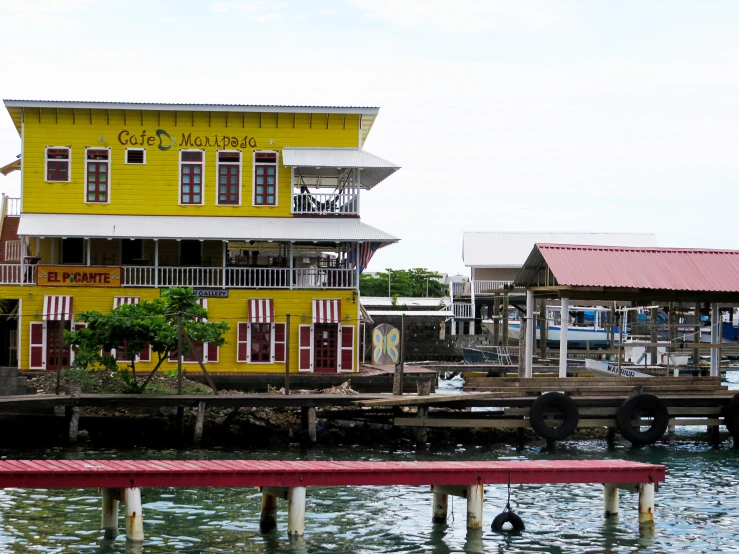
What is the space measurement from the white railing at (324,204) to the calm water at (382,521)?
15531mm

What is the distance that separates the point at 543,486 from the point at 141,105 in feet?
64.1

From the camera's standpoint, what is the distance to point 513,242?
73062 mm

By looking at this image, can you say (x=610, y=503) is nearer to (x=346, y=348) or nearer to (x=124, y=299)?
(x=346, y=348)

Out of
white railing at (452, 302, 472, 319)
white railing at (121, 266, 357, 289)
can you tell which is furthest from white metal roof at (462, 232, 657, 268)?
white railing at (121, 266, 357, 289)

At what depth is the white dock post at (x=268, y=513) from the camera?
17516mm

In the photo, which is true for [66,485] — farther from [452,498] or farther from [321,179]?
[321,179]

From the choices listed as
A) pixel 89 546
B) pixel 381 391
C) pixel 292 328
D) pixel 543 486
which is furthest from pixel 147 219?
pixel 89 546

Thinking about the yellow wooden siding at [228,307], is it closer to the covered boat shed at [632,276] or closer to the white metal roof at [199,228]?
the white metal roof at [199,228]

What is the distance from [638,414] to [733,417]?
265 centimetres

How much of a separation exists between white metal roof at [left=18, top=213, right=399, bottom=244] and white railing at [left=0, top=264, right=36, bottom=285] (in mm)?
1450

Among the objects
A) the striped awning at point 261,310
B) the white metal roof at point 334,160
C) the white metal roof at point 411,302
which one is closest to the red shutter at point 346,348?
the striped awning at point 261,310

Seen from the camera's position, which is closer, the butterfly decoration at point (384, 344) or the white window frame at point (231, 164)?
the white window frame at point (231, 164)

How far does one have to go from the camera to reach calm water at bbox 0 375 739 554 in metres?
16.8

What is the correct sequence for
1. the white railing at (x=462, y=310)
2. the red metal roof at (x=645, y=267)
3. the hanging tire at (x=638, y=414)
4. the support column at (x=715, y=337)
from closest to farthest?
the hanging tire at (x=638, y=414)
the red metal roof at (x=645, y=267)
the support column at (x=715, y=337)
the white railing at (x=462, y=310)
